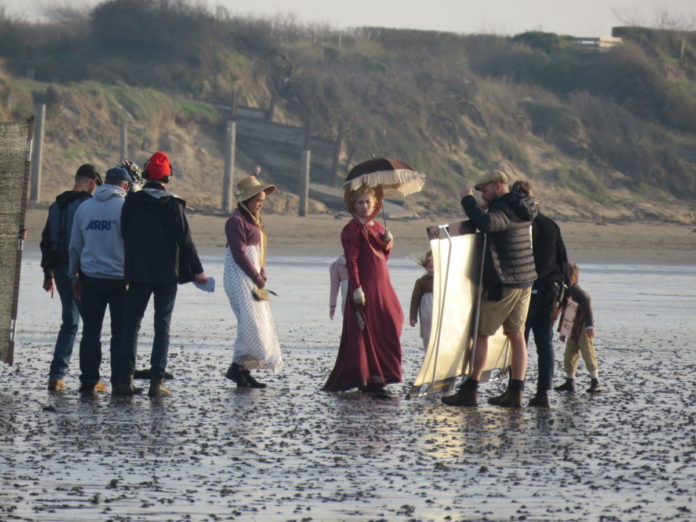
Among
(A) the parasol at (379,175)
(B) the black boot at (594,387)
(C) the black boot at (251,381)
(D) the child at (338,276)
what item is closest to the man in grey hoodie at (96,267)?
(C) the black boot at (251,381)

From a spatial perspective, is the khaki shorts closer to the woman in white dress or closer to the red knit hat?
the woman in white dress

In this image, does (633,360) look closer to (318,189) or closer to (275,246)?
(275,246)

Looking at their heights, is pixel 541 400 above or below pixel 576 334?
below

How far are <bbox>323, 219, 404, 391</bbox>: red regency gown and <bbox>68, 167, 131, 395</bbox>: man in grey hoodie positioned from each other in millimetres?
1678

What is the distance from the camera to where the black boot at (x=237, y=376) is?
1081cm

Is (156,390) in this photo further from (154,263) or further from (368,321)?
(368,321)

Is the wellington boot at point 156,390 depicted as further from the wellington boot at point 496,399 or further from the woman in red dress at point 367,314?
the wellington boot at point 496,399

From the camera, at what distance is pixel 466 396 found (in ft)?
33.1

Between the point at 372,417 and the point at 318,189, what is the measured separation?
3387 centimetres

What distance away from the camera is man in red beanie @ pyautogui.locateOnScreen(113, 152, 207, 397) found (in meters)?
10.1

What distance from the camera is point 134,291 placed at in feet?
33.4

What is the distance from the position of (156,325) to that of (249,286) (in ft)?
3.44

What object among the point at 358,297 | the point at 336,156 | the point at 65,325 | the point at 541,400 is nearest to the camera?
the point at 541,400

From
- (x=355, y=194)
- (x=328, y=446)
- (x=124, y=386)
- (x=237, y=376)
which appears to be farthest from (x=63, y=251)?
(x=328, y=446)
